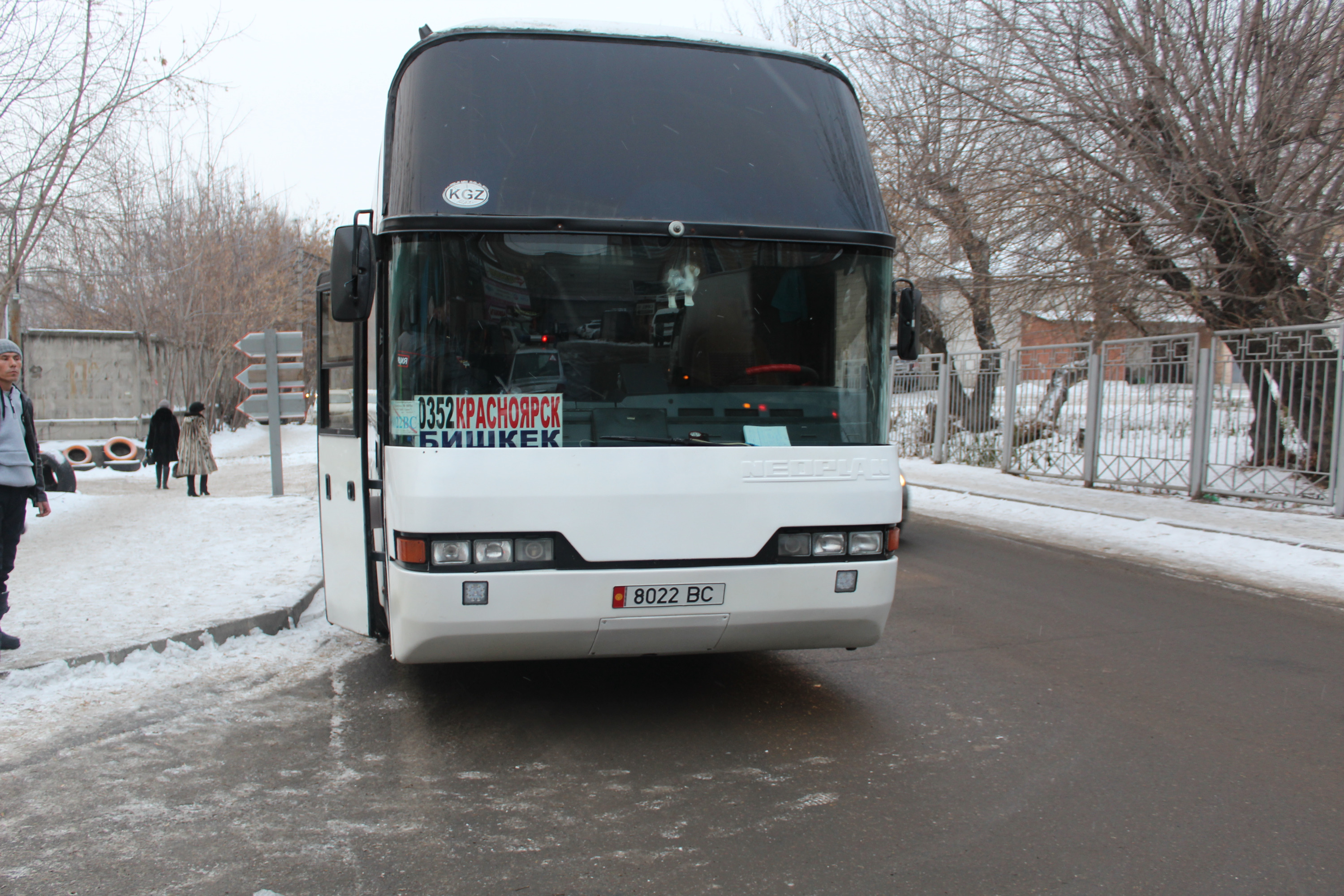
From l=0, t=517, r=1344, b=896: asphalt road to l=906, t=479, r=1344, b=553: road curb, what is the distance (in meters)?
4.80

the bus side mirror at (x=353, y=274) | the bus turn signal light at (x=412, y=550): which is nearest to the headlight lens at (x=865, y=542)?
the bus turn signal light at (x=412, y=550)

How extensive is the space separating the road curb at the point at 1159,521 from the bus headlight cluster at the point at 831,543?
7.78 m

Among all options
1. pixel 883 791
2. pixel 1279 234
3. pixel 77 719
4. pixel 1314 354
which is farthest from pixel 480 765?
pixel 1279 234

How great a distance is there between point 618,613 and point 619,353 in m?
1.12

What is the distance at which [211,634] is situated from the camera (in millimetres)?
6039

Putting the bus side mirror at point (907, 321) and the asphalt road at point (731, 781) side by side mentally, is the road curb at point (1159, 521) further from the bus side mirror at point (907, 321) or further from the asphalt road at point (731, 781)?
the bus side mirror at point (907, 321)

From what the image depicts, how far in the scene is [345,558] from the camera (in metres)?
5.31

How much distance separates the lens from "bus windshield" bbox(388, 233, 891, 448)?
417cm

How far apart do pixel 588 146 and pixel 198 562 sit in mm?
6010

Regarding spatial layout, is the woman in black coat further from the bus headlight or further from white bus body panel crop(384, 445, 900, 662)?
the bus headlight

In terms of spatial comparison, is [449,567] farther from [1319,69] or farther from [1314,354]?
[1319,69]

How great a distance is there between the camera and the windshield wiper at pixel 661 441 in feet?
13.8

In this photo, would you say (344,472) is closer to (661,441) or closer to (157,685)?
(157,685)

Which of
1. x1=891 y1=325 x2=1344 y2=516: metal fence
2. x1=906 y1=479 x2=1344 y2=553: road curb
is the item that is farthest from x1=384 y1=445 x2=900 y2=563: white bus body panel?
x1=906 y1=479 x2=1344 y2=553: road curb
